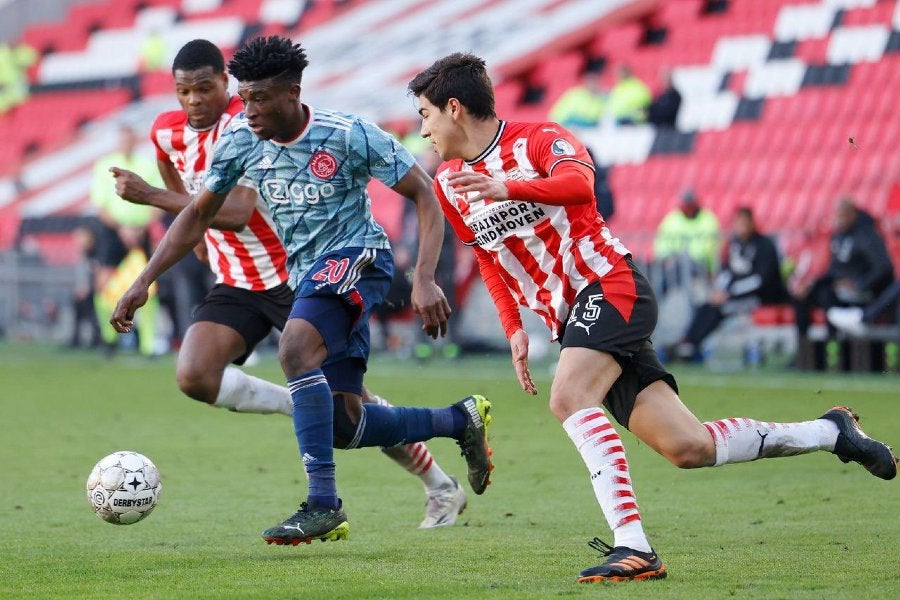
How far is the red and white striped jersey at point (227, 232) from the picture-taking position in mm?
7137

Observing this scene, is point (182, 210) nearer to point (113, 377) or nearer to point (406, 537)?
point (406, 537)

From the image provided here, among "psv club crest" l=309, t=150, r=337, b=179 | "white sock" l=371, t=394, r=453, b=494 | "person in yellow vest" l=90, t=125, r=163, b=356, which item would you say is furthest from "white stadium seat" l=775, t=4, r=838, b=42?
"psv club crest" l=309, t=150, r=337, b=179

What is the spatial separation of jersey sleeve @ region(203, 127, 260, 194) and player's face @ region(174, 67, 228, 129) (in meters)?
1.12

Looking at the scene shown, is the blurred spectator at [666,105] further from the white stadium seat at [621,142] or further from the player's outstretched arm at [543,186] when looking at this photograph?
the player's outstretched arm at [543,186]

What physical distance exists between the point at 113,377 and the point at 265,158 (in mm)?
9976

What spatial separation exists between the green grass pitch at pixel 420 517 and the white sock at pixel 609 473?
0.65ft

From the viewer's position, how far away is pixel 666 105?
18.4 m

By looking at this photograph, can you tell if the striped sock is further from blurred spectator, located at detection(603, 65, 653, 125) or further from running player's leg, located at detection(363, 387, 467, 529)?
blurred spectator, located at detection(603, 65, 653, 125)

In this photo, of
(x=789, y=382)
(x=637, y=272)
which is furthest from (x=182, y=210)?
(x=789, y=382)

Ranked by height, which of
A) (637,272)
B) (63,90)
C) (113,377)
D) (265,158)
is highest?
(63,90)

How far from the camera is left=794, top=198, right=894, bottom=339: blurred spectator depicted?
13492 millimetres

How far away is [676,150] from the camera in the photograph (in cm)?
1916

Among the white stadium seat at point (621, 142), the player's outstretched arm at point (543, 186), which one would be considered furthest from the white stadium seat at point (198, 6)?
the player's outstretched arm at point (543, 186)

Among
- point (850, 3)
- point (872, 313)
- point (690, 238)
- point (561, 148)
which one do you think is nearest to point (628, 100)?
point (850, 3)
